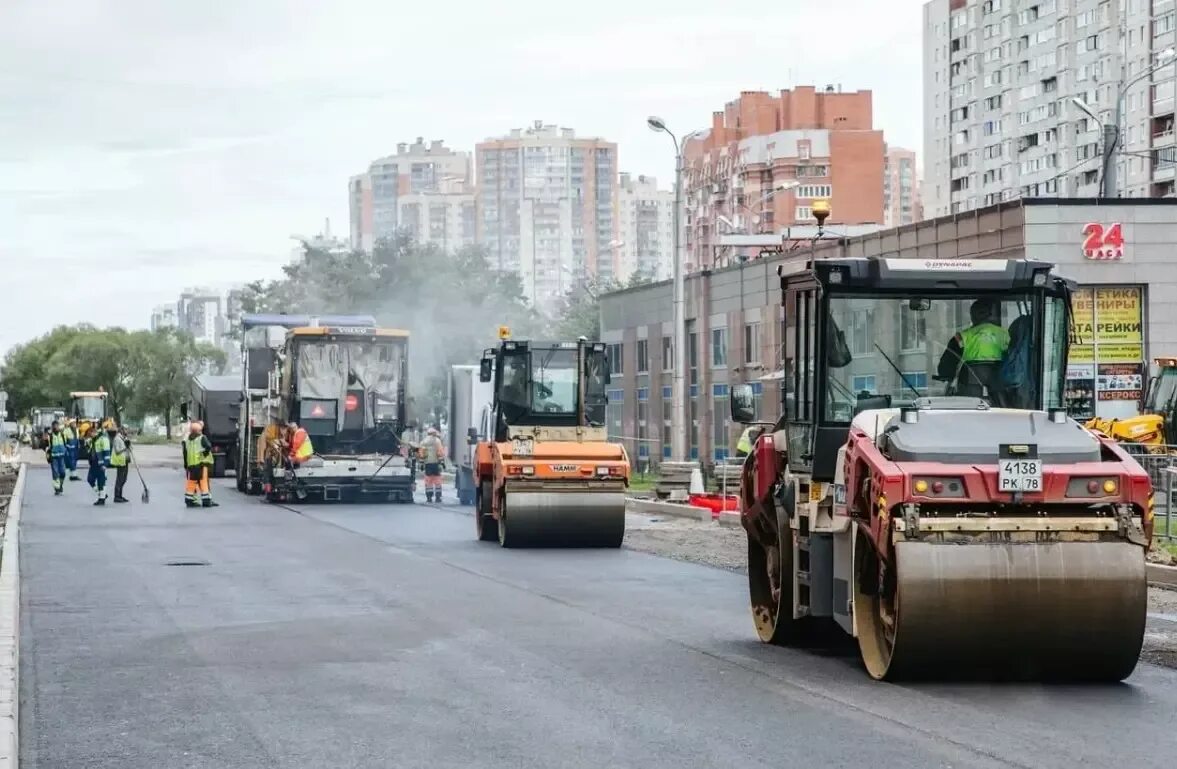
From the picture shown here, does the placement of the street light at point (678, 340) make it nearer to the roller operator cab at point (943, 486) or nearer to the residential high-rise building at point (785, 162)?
the roller operator cab at point (943, 486)

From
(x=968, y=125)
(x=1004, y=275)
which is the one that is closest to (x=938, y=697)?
(x=1004, y=275)

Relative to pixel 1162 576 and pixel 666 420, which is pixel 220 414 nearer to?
pixel 666 420

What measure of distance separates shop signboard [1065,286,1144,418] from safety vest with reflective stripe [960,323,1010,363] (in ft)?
97.5

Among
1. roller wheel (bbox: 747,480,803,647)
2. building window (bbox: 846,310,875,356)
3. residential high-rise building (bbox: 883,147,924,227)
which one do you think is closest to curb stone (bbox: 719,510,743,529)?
roller wheel (bbox: 747,480,803,647)

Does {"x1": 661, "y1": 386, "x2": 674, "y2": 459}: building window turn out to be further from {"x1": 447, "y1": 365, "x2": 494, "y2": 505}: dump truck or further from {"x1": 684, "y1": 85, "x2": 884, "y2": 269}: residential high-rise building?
{"x1": 684, "y1": 85, "x2": 884, "y2": 269}: residential high-rise building

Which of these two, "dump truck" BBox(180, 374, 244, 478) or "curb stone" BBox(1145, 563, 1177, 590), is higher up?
"dump truck" BBox(180, 374, 244, 478)

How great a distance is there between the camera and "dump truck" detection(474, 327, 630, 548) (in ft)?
79.7

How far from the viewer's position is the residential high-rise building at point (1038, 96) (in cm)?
10388

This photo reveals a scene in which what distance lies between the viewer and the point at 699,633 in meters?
14.2

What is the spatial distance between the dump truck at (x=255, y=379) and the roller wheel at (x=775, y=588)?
91.3 feet

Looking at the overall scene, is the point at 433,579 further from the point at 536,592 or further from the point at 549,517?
the point at 549,517

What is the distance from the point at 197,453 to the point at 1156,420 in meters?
17.4

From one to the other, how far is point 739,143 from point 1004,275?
131 meters

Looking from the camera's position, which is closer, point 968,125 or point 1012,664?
point 1012,664
